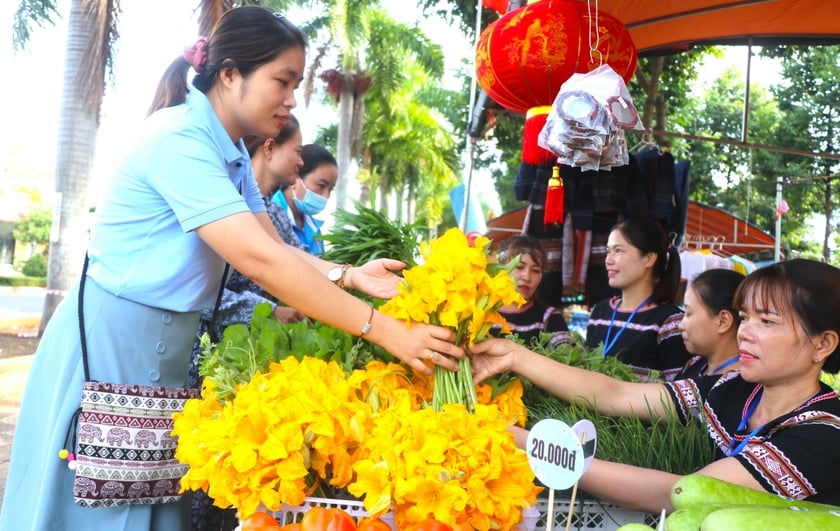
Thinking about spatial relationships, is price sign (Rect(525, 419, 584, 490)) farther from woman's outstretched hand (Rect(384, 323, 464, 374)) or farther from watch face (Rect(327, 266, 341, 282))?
watch face (Rect(327, 266, 341, 282))

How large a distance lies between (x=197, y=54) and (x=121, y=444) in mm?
1020

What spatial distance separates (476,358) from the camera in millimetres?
1731

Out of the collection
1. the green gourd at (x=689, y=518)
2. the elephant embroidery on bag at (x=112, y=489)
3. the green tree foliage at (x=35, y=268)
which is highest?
the green gourd at (x=689, y=518)

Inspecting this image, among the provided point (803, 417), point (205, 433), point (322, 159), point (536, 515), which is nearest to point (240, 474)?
point (205, 433)

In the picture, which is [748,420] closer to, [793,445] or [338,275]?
[793,445]

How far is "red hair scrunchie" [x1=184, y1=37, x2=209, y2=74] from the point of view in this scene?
184 centimetres

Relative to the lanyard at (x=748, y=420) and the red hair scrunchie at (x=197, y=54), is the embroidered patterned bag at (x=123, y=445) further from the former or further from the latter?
the lanyard at (x=748, y=420)

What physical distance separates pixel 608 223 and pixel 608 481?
3.55 metres

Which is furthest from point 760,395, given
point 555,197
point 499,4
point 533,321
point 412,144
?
point 412,144

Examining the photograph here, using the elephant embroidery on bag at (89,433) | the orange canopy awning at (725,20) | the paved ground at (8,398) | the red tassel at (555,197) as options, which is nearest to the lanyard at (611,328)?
the red tassel at (555,197)

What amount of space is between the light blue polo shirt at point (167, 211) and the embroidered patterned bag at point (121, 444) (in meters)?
0.20

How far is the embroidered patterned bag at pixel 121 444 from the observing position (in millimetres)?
1582

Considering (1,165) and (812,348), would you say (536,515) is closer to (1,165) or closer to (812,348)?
(812,348)

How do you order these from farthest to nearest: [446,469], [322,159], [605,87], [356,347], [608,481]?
1. [322,159]
2. [605,87]
3. [356,347]
4. [608,481]
5. [446,469]
